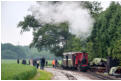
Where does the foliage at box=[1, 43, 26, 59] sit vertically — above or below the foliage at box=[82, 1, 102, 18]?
below

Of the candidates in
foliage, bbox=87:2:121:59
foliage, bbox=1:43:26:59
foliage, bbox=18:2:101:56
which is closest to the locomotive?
foliage, bbox=87:2:121:59

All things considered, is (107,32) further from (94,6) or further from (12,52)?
(12,52)

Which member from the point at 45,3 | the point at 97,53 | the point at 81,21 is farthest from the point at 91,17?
the point at 45,3

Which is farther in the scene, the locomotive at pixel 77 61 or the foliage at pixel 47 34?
the foliage at pixel 47 34

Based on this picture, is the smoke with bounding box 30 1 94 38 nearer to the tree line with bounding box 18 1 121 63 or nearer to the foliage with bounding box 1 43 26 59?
the tree line with bounding box 18 1 121 63

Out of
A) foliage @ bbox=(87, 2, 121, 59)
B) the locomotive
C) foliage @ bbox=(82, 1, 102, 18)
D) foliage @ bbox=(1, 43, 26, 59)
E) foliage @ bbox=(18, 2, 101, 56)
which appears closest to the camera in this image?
foliage @ bbox=(87, 2, 121, 59)

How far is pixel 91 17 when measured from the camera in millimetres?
44750

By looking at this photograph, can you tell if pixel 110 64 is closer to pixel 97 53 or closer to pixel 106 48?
pixel 106 48

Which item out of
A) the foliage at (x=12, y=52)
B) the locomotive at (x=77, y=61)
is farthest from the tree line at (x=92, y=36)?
the foliage at (x=12, y=52)

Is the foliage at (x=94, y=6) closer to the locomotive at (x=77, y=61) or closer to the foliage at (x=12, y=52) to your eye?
the locomotive at (x=77, y=61)

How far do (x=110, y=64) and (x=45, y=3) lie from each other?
24.1 m

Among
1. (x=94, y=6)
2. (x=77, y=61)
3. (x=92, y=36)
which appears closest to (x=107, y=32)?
(x=92, y=36)

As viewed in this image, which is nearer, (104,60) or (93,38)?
(104,60)

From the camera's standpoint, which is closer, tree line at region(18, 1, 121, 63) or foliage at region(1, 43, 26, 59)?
tree line at region(18, 1, 121, 63)
